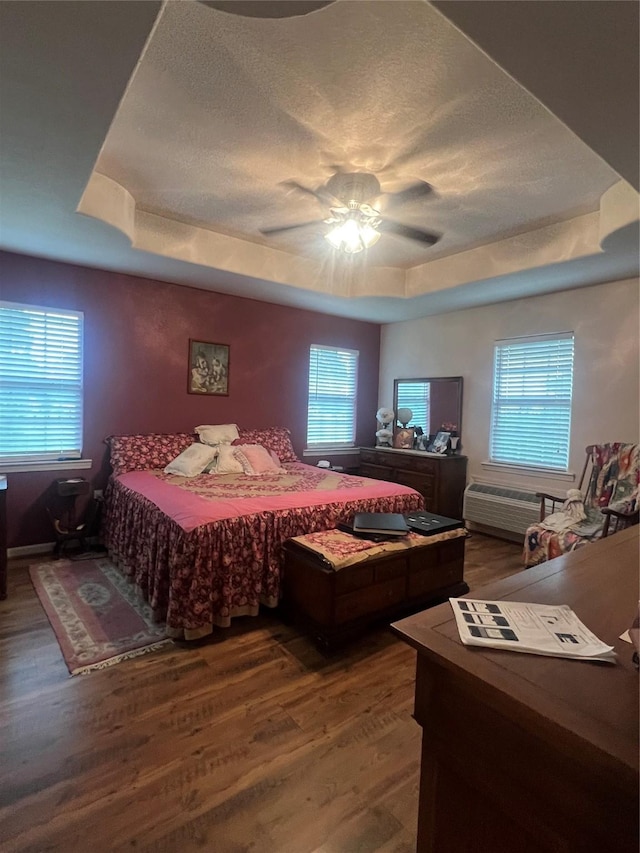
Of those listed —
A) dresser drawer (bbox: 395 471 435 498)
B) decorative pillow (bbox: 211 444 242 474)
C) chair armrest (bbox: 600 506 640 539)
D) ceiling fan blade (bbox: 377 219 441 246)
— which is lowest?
dresser drawer (bbox: 395 471 435 498)

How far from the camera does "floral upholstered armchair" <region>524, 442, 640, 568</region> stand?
3.08 meters

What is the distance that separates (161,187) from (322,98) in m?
1.43

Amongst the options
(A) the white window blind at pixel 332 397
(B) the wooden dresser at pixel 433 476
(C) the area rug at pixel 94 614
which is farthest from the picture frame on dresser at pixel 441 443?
(C) the area rug at pixel 94 614

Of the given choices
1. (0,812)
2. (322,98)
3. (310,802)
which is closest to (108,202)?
(322,98)

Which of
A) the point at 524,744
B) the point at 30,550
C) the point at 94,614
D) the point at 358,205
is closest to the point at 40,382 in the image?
the point at 30,550

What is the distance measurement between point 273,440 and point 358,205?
9.08 ft

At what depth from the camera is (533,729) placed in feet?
2.41

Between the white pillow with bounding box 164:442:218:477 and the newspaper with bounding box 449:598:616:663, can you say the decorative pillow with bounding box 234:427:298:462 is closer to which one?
the white pillow with bounding box 164:442:218:477

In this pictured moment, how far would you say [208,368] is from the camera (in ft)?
15.2

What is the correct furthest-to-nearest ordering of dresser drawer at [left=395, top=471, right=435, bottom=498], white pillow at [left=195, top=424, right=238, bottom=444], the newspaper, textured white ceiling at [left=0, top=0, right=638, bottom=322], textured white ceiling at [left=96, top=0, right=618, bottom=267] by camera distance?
dresser drawer at [left=395, top=471, right=435, bottom=498] → white pillow at [left=195, top=424, right=238, bottom=444] → textured white ceiling at [left=96, top=0, right=618, bottom=267] → textured white ceiling at [left=0, top=0, right=638, bottom=322] → the newspaper

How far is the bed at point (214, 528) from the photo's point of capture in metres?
2.41

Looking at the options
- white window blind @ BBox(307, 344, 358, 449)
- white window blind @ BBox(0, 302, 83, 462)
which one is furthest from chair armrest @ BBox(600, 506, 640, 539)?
white window blind @ BBox(0, 302, 83, 462)

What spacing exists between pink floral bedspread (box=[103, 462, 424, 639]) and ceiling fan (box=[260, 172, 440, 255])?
5.78 ft

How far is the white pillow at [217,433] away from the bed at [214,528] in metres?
0.67
